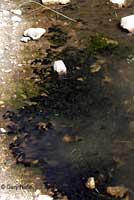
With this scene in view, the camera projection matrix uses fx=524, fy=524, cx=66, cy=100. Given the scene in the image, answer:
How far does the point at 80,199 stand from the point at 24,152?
1.26 m

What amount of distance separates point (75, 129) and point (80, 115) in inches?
12.8

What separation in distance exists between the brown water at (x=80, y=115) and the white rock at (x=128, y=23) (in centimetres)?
13

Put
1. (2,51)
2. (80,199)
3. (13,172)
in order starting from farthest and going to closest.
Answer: (2,51)
(13,172)
(80,199)

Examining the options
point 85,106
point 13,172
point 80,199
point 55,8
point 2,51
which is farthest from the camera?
point 55,8

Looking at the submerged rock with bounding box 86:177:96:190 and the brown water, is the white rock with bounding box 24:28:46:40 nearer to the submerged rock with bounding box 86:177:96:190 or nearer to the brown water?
the brown water

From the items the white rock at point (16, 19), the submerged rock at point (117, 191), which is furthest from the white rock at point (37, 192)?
the white rock at point (16, 19)

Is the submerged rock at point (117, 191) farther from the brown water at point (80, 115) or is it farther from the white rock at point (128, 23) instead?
the white rock at point (128, 23)

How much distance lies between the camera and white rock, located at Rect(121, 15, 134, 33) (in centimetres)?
966

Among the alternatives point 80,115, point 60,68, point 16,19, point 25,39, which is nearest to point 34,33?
point 25,39

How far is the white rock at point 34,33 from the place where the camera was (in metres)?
9.92

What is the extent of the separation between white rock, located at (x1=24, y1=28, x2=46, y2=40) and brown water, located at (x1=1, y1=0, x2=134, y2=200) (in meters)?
0.12

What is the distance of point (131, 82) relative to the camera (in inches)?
326

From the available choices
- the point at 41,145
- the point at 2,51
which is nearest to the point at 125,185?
the point at 41,145

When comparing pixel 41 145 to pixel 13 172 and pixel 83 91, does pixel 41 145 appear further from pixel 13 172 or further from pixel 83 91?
pixel 83 91
